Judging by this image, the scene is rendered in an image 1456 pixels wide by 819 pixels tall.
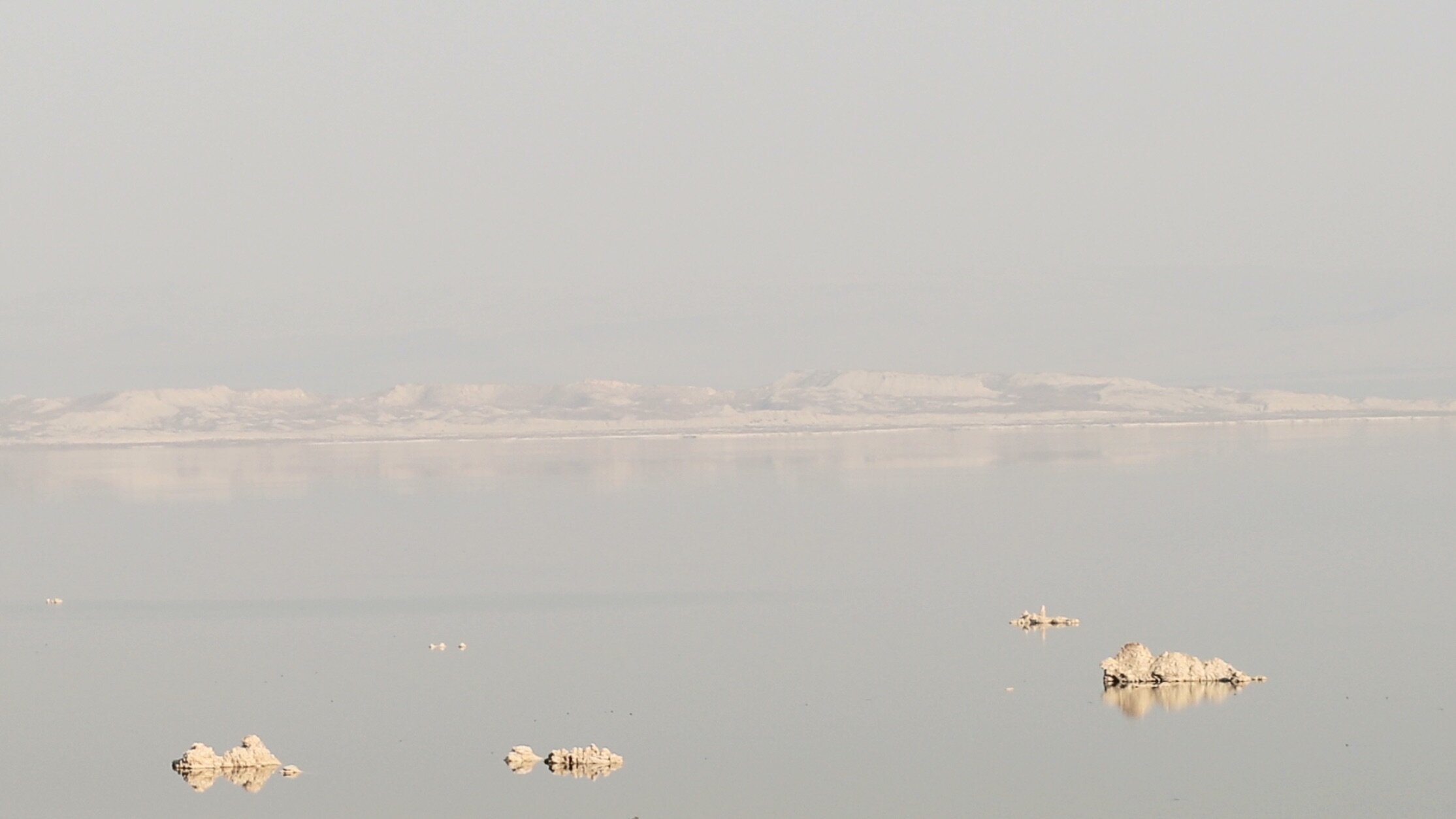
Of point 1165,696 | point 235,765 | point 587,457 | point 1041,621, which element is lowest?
point 587,457

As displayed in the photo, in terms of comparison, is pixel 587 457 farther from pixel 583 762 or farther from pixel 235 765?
pixel 583 762

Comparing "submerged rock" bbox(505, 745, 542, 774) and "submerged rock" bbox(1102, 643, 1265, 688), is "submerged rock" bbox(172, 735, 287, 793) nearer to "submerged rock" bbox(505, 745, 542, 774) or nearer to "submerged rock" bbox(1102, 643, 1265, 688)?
"submerged rock" bbox(505, 745, 542, 774)

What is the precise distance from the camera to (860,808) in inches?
971

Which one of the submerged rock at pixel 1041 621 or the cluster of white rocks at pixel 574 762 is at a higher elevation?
the cluster of white rocks at pixel 574 762

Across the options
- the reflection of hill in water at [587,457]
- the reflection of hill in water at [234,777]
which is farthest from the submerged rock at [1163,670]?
the reflection of hill in water at [587,457]

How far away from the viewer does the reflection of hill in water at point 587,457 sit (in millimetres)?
102875

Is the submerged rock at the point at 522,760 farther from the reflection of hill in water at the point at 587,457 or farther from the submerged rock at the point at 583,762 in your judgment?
the reflection of hill in water at the point at 587,457

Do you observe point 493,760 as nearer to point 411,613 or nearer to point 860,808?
point 860,808

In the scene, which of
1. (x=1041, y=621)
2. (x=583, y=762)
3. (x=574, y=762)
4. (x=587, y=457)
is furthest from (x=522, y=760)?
(x=587, y=457)

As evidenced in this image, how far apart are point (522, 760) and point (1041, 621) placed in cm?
1478

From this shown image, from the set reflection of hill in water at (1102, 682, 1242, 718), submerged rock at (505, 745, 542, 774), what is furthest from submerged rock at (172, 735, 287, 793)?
reflection of hill in water at (1102, 682, 1242, 718)

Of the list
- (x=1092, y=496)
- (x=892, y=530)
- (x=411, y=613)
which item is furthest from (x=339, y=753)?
(x=1092, y=496)

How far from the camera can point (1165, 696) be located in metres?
31.0

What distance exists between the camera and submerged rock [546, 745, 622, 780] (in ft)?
87.4
